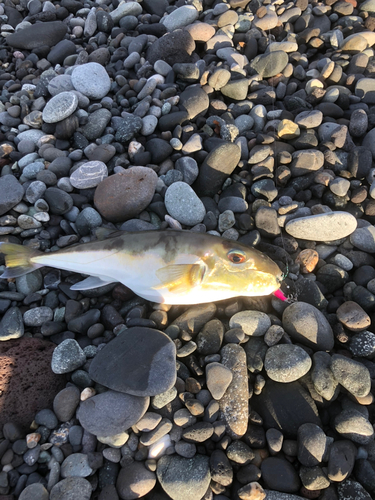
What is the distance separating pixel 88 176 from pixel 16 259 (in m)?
1.46

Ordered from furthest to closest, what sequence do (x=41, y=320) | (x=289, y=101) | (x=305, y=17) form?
(x=305, y=17)
(x=289, y=101)
(x=41, y=320)

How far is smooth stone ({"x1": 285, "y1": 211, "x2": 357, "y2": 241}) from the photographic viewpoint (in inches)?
161

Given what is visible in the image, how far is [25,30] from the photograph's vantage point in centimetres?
697

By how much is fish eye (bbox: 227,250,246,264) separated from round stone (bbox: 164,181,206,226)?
3.18ft

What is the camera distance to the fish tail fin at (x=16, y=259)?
3857mm

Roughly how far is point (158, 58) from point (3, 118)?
2927 mm

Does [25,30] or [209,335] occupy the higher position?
[25,30]

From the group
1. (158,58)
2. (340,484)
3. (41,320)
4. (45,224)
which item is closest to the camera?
(340,484)

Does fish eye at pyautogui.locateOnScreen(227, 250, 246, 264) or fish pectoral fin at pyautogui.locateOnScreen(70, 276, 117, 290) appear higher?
fish eye at pyautogui.locateOnScreen(227, 250, 246, 264)

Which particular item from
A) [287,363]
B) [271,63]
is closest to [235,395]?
[287,363]

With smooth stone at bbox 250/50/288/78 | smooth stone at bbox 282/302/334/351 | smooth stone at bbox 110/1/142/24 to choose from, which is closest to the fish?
smooth stone at bbox 282/302/334/351

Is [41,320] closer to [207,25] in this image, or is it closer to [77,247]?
[77,247]

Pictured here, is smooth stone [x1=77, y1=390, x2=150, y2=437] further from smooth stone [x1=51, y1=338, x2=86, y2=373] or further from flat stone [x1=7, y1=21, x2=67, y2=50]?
flat stone [x1=7, y1=21, x2=67, y2=50]

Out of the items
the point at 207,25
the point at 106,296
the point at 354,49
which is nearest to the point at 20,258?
the point at 106,296
